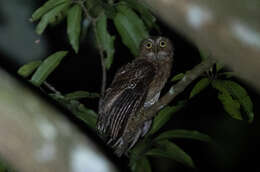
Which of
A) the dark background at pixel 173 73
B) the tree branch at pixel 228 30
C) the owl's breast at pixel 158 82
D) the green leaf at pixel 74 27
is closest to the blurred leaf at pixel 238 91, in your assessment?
the green leaf at pixel 74 27

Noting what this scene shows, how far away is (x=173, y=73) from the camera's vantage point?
4230 millimetres

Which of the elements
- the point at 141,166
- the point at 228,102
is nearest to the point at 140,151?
the point at 141,166

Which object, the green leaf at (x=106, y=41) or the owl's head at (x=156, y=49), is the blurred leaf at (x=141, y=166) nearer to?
the green leaf at (x=106, y=41)

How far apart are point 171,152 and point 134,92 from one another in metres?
0.89

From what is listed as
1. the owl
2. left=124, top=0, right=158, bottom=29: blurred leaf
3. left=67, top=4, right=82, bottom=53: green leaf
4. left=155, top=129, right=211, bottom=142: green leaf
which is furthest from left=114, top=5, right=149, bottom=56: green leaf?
left=155, top=129, right=211, bottom=142: green leaf

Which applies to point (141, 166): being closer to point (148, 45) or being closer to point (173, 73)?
point (148, 45)

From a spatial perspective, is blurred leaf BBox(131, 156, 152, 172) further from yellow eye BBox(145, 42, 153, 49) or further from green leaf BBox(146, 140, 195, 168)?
yellow eye BBox(145, 42, 153, 49)

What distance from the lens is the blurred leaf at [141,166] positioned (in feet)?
7.93

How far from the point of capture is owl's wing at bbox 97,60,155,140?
10.2ft

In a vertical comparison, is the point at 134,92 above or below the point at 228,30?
below

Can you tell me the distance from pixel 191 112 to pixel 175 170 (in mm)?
871

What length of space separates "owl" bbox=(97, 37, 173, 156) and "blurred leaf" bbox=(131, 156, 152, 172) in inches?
22.6

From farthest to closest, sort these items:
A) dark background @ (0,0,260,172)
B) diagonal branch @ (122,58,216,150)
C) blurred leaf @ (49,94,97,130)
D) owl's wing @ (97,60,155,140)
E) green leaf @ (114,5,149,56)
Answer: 1. dark background @ (0,0,260,172)
2. owl's wing @ (97,60,155,140)
3. green leaf @ (114,5,149,56)
4. blurred leaf @ (49,94,97,130)
5. diagonal branch @ (122,58,216,150)

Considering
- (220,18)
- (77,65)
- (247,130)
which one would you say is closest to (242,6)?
(220,18)
